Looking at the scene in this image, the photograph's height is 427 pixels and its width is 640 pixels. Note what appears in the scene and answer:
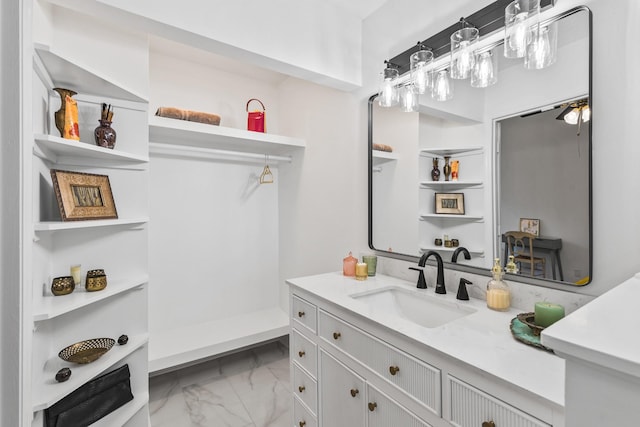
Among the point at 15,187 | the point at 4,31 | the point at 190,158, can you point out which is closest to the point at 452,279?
the point at 15,187

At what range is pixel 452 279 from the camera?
1616 mm

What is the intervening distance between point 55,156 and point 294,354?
65.0 inches

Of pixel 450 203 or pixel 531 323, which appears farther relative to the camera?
pixel 450 203

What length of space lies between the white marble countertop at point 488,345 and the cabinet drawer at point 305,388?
19.7 inches

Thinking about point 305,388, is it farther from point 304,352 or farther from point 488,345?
point 488,345

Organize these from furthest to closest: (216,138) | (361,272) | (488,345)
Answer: (216,138), (361,272), (488,345)

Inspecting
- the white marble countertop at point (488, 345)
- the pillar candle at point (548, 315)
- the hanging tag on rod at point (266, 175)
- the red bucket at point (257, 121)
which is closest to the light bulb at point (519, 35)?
the pillar candle at point (548, 315)

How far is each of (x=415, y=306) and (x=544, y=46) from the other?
1.28 m

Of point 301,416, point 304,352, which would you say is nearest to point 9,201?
point 304,352

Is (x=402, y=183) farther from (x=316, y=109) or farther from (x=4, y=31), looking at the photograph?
(x=4, y=31)

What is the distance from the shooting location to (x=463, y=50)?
1438 millimetres

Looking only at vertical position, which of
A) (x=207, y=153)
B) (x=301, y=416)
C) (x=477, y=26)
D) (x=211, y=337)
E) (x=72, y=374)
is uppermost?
(x=477, y=26)

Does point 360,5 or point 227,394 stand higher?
point 360,5

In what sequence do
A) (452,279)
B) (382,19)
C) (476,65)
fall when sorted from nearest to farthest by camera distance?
1. (476,65)
2. (452,279)
3. (382,19)
